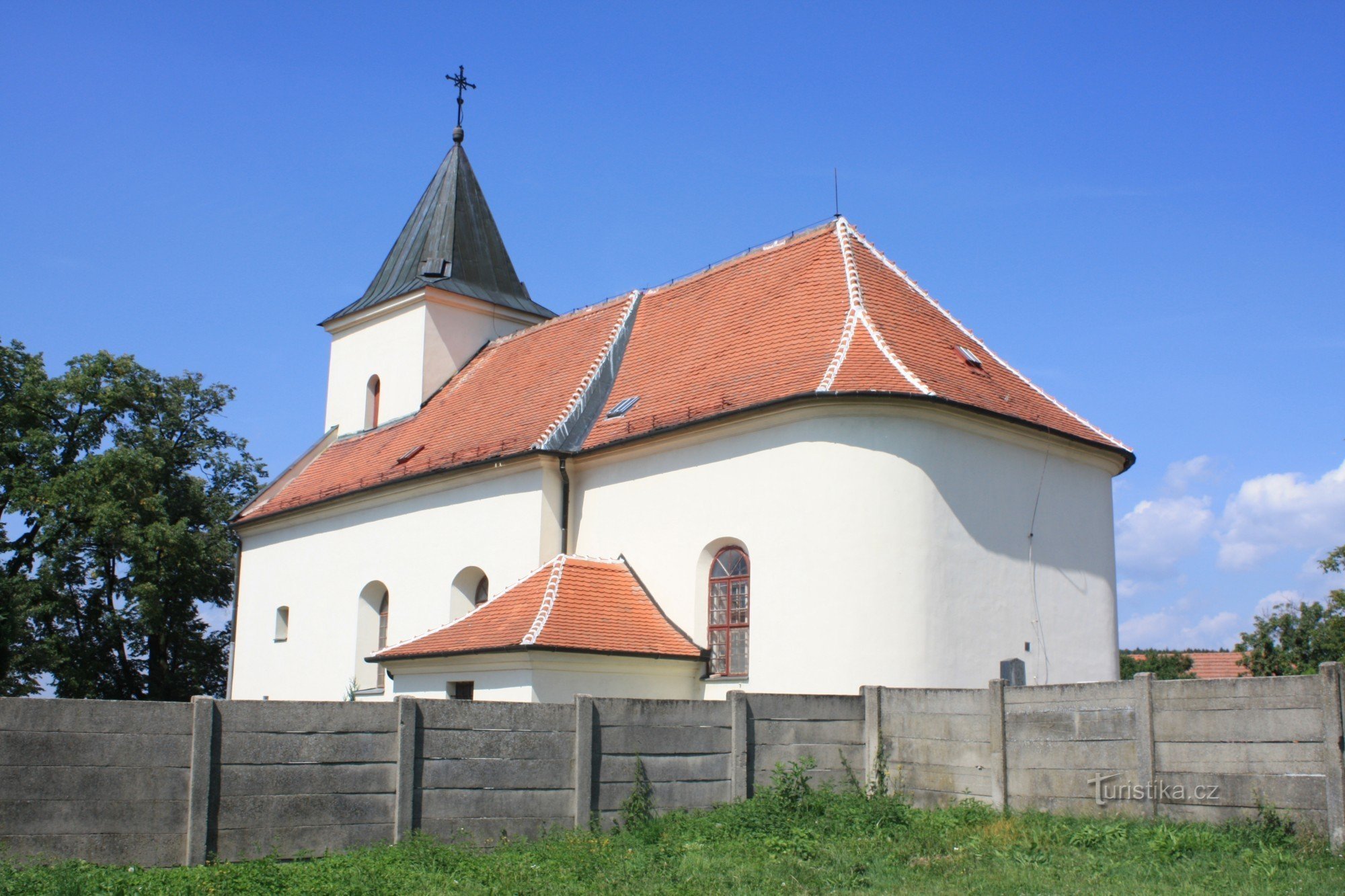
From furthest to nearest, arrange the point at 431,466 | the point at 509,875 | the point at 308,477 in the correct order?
Result: the point at 308,477
the point at 431,466
the point at 509,875

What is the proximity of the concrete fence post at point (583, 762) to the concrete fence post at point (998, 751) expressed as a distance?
4287 mm

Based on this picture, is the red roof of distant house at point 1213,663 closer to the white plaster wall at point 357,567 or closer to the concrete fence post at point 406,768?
the white plaster wall at point 357,567

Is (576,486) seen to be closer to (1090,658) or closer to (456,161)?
(1090,658)

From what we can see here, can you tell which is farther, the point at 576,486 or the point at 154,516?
the point at 154,516

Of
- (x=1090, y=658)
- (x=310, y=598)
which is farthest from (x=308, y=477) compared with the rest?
(x=1090, y=658)

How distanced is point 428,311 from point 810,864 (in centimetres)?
2032

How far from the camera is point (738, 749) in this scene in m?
14.3

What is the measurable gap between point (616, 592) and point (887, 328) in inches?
232

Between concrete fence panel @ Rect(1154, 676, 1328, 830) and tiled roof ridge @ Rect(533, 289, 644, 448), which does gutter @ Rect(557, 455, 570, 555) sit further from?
concrete fence panel @ Rect(1154, 676, 1328, 830)

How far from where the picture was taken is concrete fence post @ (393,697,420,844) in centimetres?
1205

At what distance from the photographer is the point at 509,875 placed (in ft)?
35.9

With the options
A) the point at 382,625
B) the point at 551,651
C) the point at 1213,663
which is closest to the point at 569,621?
the point at 551,651

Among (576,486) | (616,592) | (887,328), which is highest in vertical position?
(887,328)

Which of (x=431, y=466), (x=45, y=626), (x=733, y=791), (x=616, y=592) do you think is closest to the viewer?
(x=733, y=791)
